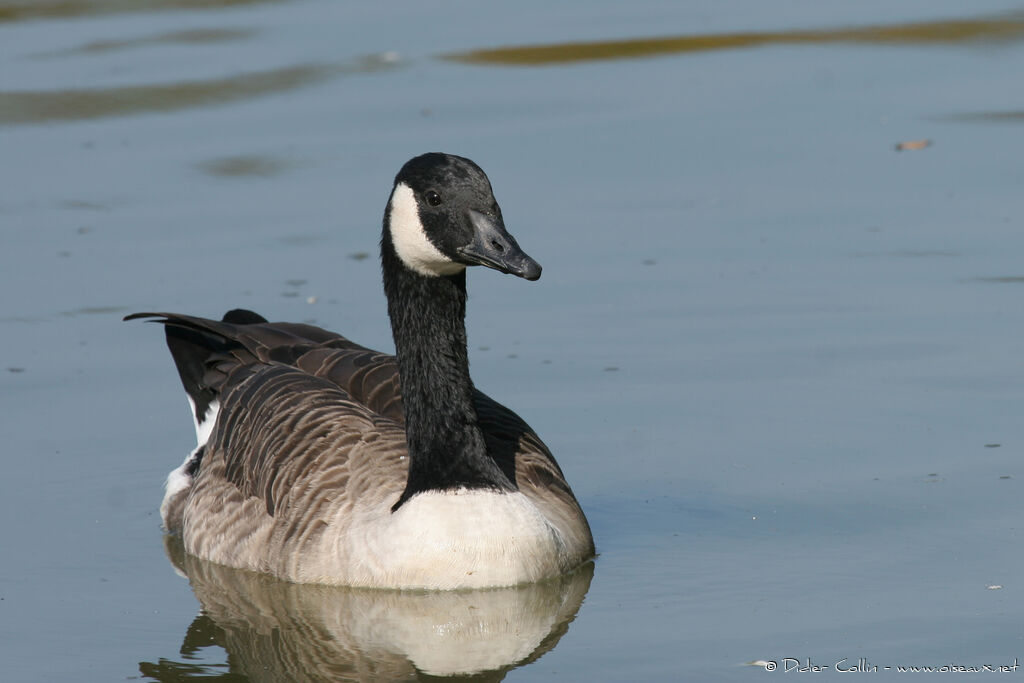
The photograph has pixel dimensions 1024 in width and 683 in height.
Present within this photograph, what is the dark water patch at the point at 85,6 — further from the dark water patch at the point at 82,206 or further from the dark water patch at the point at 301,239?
the dark water patch at the point at 301,239

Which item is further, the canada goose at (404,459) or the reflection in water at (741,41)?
the reflection in water at (741,41)

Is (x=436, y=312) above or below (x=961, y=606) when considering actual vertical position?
above

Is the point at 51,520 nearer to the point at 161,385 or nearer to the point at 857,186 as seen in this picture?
the point at 161,385

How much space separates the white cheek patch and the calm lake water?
145 cm

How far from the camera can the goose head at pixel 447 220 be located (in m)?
7.47

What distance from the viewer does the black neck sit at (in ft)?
25.7

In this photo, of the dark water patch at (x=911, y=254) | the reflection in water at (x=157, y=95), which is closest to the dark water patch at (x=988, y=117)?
the dark water patch at (x=911, y=254)

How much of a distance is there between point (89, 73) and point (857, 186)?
867 centimetres

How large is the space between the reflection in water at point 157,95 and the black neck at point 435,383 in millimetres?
9374

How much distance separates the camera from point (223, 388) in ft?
30.7

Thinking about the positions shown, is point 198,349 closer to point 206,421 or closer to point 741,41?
point 206,421

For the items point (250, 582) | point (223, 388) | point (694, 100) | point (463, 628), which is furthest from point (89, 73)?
Answer: point (463, 628)

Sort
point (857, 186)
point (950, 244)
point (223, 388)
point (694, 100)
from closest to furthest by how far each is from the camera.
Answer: point (223, 388) → point (950, 244) → point (857, 186) → point (694, 100)

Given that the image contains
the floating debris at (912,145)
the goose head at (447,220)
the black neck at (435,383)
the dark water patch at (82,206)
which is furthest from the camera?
the floating debris at (912,145)
